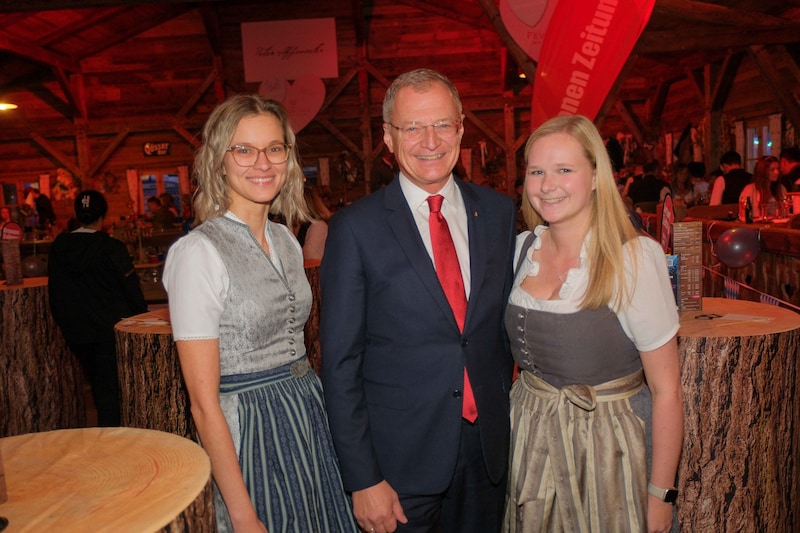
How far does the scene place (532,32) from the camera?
5.48 metres

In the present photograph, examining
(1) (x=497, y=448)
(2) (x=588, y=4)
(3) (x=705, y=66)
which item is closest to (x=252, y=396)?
(1) (x=497, y=448)

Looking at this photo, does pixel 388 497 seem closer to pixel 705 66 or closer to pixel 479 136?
pixel 705 66

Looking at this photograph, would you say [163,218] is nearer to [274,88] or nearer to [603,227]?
[274,88]

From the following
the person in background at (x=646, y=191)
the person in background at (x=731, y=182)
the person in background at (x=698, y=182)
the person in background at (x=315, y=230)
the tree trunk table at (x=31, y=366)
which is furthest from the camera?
the person in background at (x=698, y=182)

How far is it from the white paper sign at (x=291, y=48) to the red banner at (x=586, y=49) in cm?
805

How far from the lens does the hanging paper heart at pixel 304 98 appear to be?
12.6 m

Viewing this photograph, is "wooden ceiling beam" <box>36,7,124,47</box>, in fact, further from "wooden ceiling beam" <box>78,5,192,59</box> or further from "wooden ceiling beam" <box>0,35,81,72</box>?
"wooden ceiling beam" <box>78,5,192,59</box>

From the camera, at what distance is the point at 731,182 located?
766 cm

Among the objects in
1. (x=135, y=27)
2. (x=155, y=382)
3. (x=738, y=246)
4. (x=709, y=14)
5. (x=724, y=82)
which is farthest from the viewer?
(x=135, y=27)

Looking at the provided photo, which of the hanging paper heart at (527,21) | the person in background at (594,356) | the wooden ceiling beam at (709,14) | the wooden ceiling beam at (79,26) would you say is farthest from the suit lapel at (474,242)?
the wooden ceiling beam at (79,26)

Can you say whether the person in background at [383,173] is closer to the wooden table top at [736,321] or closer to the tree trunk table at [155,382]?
the tree trunk table at [155,382]

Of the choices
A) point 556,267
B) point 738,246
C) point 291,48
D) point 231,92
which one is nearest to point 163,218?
point 291,48

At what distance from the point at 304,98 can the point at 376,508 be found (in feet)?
37.9

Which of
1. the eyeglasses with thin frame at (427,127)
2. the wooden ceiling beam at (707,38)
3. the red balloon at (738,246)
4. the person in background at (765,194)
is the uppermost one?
the wooden ceiling beam at (707,38)
